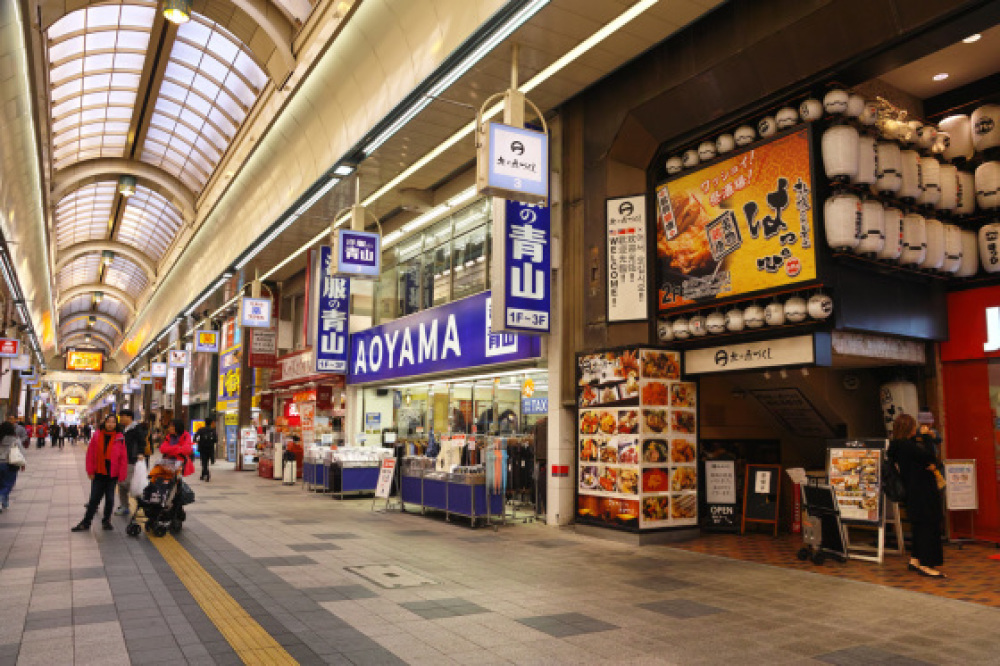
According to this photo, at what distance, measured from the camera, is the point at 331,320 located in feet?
60.2

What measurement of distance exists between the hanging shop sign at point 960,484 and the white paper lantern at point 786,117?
457 centimetres

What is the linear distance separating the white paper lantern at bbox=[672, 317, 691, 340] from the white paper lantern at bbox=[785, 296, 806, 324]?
151cm

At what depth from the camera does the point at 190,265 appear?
27.3m

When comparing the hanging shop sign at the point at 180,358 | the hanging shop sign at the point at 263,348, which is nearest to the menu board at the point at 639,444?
the hanging shop sign at the point at 263,348

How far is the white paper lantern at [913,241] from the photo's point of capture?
860cm

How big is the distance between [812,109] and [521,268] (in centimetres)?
441

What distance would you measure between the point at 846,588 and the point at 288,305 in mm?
21898

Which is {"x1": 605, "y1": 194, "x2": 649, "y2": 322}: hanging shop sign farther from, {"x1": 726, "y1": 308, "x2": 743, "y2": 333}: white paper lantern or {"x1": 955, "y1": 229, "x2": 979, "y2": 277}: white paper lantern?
{"x1": 955, "y1": 229, "x2": 979, "y2": 277}: white paper lantern

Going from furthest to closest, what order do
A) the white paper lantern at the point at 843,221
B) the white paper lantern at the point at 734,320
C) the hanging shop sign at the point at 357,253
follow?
the hanging shop sign at the point at 357,253
the white paper lantern at the point at 734,320
the white paper lantern at the point at 843,221

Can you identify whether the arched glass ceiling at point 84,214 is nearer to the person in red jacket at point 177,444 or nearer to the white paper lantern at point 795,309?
the person in red jacket at point 177,444

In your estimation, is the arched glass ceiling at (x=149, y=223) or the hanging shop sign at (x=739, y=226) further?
the arched glass ceiling at (x=149, y=223)

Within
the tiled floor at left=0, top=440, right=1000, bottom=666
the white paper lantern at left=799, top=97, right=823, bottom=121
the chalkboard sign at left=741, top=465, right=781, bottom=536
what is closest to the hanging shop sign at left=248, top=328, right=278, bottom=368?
the tiled floor at left=0, top=440, right=1000, bottom=666

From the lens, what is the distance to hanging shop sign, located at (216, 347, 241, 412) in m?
27.5

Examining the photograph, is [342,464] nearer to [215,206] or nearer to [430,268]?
[430,268]
